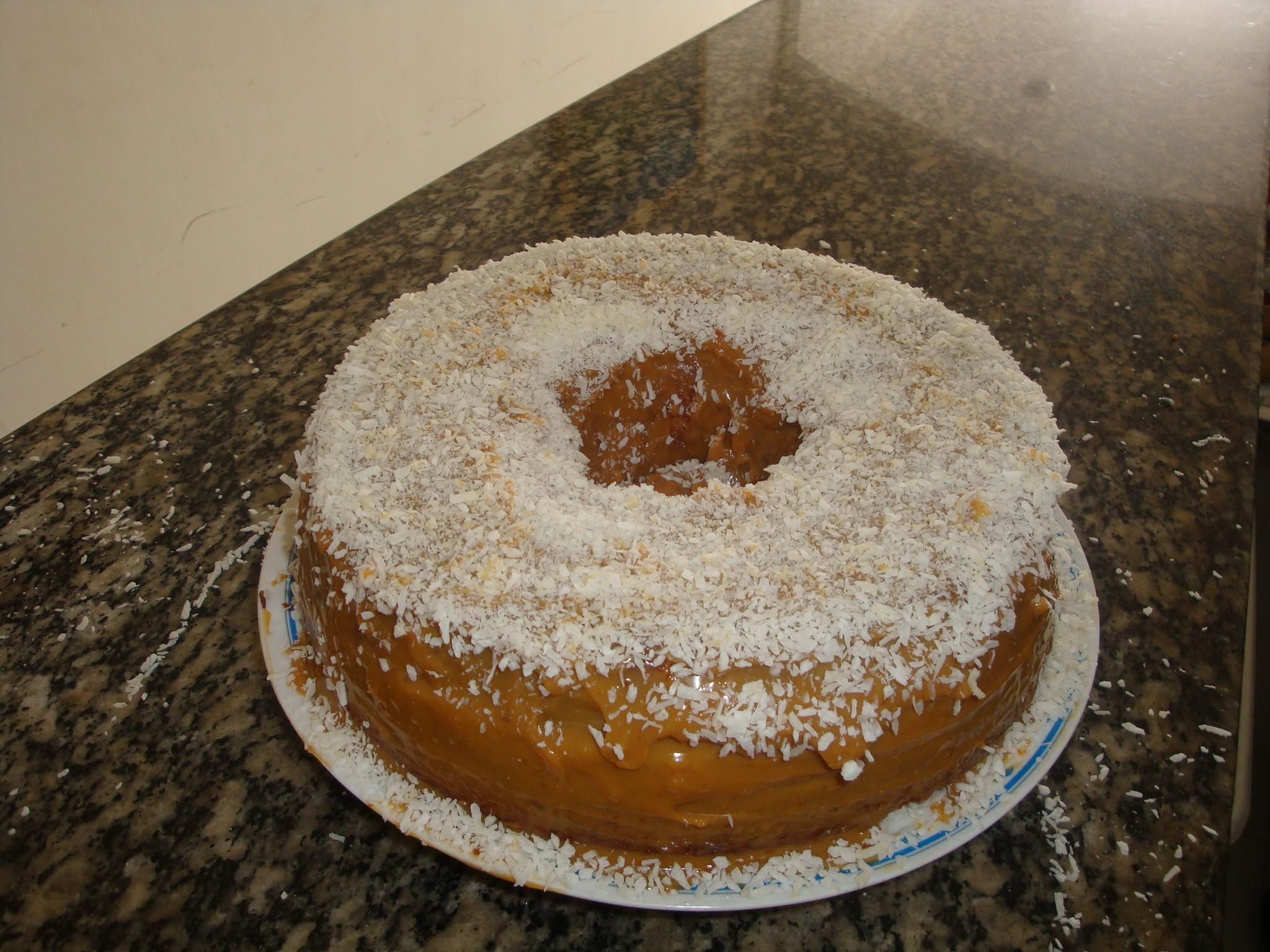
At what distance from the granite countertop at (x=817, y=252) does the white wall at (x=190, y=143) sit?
0.27 feet

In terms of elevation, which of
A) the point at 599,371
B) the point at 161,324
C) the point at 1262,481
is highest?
the point at 599,371

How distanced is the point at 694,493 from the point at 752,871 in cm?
41

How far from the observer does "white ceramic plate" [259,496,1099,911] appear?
0.90 m

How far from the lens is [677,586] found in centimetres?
93

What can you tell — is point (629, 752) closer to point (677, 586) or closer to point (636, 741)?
point (636, 741)

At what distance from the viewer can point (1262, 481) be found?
258cm

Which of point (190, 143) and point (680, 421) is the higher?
point (190, 143)

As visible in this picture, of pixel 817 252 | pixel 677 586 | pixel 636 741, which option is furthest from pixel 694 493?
pixel 817 252

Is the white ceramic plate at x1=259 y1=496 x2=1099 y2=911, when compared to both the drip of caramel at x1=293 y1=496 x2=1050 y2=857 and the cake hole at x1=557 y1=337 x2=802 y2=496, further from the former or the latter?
the cake hole at x1=557 y1=337 x2=802 y2=496

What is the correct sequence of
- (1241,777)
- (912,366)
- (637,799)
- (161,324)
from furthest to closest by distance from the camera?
1. (161,324)
2. (1241,777)
3. (912,366)
4. (637,799)

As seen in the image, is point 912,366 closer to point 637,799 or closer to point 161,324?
point 637,799

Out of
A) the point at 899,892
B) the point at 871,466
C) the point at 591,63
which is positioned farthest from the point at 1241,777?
the point at 591,63

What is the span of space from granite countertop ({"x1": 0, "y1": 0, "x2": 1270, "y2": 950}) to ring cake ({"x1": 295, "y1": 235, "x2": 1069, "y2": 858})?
0.16m

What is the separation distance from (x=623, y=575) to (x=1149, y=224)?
199cm
